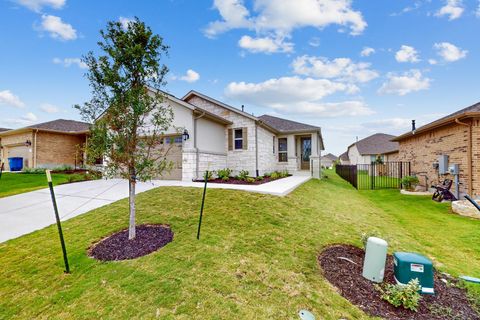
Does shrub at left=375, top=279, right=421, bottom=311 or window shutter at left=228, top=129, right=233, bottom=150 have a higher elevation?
window shutter at left=228, top=129, right=233, bottom=150

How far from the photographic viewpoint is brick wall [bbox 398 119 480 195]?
8258 millimetres

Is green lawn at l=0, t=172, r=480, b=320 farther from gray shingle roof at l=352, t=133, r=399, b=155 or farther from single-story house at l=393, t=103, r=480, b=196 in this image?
gray shingle roof at l=352, t=133, r=399, b=155

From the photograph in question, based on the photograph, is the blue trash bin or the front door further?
the blue trash bin

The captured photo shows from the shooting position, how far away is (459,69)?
40.1 feet

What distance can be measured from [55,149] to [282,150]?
19.4 metres

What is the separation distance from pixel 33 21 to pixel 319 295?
1473 cm

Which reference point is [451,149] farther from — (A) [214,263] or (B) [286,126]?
(A) [214,263]

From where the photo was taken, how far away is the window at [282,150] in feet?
54.5

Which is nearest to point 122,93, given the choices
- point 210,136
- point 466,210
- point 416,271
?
point 416,271

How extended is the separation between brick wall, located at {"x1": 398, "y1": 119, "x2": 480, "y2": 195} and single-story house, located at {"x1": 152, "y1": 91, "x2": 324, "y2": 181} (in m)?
5.89

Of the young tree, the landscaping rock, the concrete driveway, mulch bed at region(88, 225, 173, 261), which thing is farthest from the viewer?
the landscaping rock

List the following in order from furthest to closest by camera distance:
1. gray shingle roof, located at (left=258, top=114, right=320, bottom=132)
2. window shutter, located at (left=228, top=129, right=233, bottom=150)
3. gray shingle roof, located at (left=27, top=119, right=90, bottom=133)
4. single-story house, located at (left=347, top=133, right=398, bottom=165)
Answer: single-story house, located at (left=347, top=133, right=398, bottom=165) < gray shingle roof, located at (left=27, top=119, right=90, bottom=133) < gray shingle roof, located at (left=258, top=114, right=320, bottom=132) < window shutter, located at (left=228, top=129, right=233, bottom=150)

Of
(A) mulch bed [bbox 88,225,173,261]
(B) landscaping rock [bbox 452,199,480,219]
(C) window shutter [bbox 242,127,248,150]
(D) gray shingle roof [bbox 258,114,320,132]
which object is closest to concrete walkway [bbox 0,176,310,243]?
(A) mulch bed [bbox 88,225,173,261]

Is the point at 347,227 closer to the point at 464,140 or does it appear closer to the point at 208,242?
the point at 208,242
